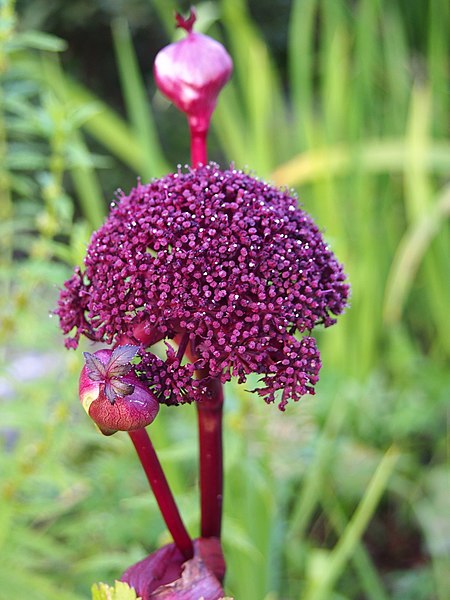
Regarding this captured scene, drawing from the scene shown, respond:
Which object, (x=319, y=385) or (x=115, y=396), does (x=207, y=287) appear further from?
(x=319, y=385)

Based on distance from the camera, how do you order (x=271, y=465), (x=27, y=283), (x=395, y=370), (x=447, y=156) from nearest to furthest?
(x=27, y=283) < (x=271, y=465) < (x=447, y=156) < (x=395, y=370)

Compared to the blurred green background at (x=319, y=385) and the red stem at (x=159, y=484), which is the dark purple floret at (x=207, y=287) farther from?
the blurred green background at (x=319, y=385)

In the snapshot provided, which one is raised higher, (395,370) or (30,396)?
(395,370)

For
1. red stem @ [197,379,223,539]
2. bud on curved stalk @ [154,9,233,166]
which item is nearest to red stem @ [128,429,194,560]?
red stem @ [197,379,223,539]

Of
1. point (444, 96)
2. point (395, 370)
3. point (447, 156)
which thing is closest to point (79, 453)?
point (395, 370)

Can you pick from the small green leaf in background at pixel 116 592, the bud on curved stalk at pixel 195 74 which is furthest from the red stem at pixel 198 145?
the small green leaf in background at pixel 116 592

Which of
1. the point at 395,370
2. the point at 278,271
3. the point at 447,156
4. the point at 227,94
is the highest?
the point at 227,94

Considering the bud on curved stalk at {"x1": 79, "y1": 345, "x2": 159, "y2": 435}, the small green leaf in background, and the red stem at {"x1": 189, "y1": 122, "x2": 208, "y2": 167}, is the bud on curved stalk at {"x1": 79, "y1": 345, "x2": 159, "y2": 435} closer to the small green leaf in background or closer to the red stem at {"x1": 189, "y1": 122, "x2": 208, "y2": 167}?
the small green leaf in background

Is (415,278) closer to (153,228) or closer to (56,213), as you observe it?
(56,213)
